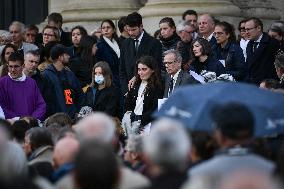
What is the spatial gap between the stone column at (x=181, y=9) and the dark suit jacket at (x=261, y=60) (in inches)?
129

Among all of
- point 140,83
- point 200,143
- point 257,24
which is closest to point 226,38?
point 257,24

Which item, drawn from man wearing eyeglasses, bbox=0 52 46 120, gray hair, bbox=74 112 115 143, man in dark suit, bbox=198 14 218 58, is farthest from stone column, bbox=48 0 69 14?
gray hair, bbox=74 112 115 143

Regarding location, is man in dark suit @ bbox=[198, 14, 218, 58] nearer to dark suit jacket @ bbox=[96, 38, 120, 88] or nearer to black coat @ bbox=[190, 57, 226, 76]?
black coat @ bbox=[190, 57, 226, 76]

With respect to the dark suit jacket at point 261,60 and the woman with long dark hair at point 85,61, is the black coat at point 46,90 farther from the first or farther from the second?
the dark suit jacket at point 261,60

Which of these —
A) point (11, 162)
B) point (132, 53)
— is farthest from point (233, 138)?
point (132, 53)

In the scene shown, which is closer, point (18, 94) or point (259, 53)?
point (18, 94)

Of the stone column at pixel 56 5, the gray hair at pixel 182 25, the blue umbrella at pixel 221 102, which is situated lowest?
the stone column at pixel 56 5

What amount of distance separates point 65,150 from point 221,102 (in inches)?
56.1

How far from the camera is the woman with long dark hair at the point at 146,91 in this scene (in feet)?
46.3

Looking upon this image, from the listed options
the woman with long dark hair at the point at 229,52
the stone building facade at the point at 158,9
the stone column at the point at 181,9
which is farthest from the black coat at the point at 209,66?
the stone column at the point at 181,9

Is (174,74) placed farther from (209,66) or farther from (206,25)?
(206,25)

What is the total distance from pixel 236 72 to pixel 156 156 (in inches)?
329

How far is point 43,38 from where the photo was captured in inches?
680

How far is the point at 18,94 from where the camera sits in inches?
567
